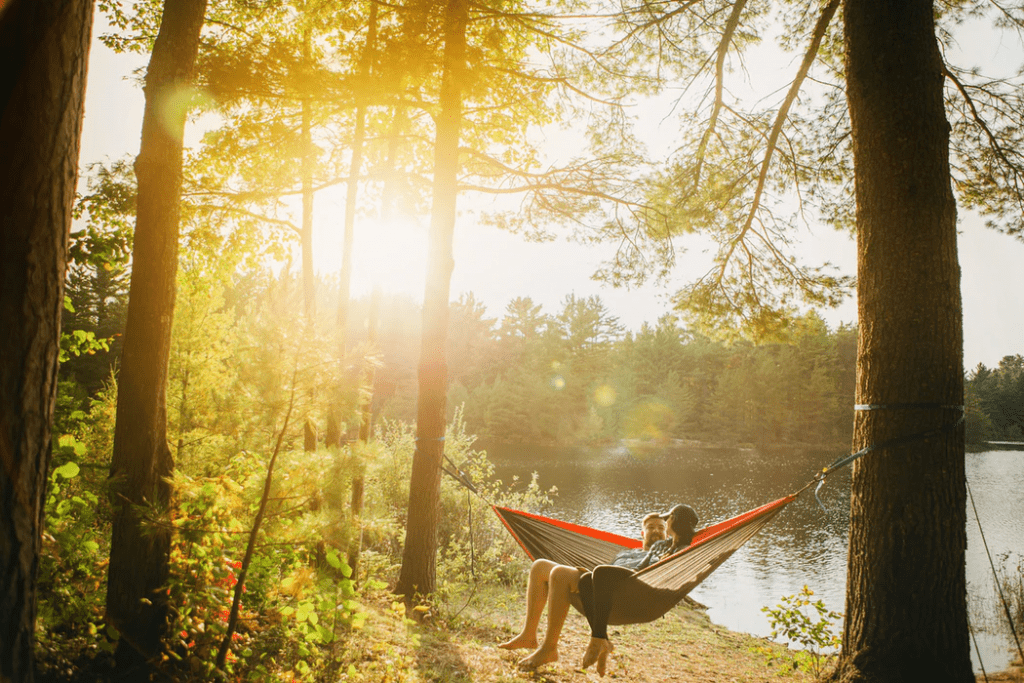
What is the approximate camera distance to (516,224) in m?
4.21

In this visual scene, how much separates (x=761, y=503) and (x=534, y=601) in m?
10.3

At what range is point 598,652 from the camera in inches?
77.9

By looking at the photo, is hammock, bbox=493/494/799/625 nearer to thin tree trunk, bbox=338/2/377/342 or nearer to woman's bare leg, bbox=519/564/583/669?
woman's bare leg, bbox=519/564/583/669

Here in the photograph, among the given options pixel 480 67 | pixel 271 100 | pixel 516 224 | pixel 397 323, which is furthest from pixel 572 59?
pixel 397 323

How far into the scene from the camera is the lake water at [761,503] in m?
5.76

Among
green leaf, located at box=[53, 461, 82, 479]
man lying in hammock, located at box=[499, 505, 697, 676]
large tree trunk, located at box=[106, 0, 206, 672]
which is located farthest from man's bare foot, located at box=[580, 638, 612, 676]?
green leaf, located at box=[53, 461, 82, 479]

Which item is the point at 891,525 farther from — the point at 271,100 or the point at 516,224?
the point at 271,100

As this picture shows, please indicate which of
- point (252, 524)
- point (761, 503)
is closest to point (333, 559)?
point (252, 524)

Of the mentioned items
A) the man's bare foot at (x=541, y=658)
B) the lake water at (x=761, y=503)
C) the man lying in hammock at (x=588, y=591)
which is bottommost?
the lake water at (x=761, y=503)

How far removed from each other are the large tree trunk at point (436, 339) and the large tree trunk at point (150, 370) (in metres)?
1.43

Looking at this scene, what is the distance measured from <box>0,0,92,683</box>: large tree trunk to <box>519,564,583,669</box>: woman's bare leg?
5.46 feet

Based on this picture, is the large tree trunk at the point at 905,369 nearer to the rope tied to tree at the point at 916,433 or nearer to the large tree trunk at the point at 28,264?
the rope tied to tree at the point at 916,433

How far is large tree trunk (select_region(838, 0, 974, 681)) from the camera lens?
1.53 metres

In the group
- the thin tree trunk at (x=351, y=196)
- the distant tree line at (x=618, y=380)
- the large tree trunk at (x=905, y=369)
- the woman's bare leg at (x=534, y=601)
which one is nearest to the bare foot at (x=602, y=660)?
the woman's bare leg at (x=534, y=601)
